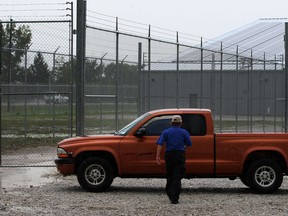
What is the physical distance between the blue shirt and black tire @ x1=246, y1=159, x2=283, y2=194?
5.21 feet

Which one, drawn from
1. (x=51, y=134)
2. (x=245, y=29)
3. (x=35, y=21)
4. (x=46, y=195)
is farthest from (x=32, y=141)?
(x=245, y=29)

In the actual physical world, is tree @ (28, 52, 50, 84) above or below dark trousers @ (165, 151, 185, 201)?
above

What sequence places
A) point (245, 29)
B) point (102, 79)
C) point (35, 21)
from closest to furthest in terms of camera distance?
point (35, 21), point (102, 79), point (245, 29)

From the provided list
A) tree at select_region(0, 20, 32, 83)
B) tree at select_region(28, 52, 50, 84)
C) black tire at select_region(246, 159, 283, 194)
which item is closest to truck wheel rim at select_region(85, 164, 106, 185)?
black tire at select_region(246, 159, 283, 194)

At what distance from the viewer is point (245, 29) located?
1781 inches

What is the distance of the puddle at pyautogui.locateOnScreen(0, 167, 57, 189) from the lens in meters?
13.4

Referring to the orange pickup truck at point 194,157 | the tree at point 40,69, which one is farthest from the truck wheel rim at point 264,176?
the tree at point 40,69

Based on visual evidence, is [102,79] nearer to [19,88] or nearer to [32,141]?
[32,141]

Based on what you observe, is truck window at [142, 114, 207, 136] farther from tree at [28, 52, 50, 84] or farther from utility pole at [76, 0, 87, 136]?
tree at [28, 52, 50, 84]

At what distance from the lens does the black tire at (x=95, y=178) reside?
481 inches

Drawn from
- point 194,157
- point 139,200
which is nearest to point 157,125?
point 194,157

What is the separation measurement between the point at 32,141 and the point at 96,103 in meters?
4.89

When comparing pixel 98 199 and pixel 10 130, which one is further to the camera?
pixel 10 130

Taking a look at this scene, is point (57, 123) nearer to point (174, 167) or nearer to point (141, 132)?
point (141, 132)
